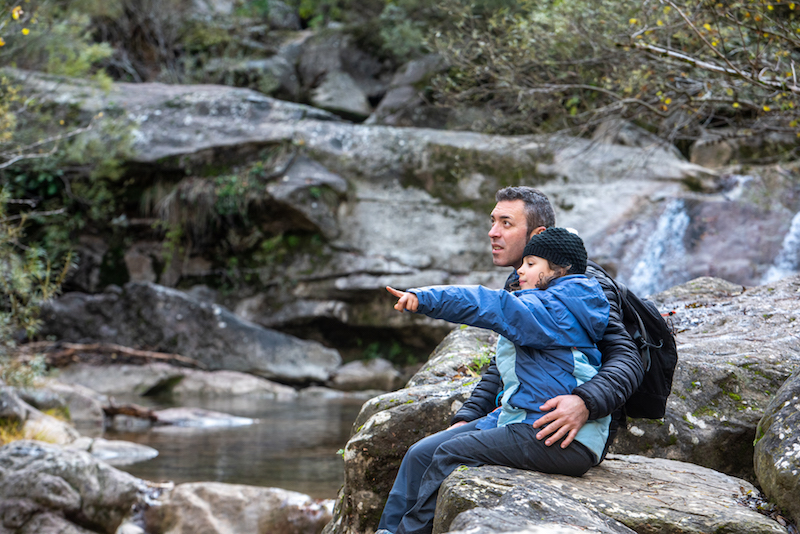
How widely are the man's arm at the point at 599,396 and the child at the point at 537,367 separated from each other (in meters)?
0.05

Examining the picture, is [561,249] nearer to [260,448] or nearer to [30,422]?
[260,448]

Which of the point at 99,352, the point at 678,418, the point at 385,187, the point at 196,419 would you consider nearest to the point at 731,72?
the point at 678,418

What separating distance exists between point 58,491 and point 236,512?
1346 mm

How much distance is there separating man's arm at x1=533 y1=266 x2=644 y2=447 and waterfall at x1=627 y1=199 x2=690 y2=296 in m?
10.1

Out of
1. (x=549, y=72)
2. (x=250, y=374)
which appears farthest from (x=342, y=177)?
(x=549, y=72)

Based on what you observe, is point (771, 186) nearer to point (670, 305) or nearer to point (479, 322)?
point (670, 305)

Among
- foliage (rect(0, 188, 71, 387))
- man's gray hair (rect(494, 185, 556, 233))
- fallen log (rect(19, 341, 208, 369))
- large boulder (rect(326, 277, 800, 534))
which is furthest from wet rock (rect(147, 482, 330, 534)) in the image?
fallen log (rect(19, 341, 208, 369))

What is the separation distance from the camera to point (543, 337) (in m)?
2.34

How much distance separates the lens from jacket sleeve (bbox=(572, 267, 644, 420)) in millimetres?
2355

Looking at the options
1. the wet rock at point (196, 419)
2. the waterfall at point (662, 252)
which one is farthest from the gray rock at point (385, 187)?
the wet rock at point (196, 419)

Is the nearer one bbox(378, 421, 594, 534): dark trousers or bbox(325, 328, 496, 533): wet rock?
bbox(378, 421, 594, 534): dark trousers

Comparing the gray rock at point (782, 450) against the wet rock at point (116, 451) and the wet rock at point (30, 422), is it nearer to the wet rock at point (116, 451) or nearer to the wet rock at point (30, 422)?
the wet rock at point (116, 451)

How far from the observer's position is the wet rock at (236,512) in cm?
543

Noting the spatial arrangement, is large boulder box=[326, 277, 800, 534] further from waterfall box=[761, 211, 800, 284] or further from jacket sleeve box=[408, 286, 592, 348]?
waterfall box=[761, 211, 800, 284]
